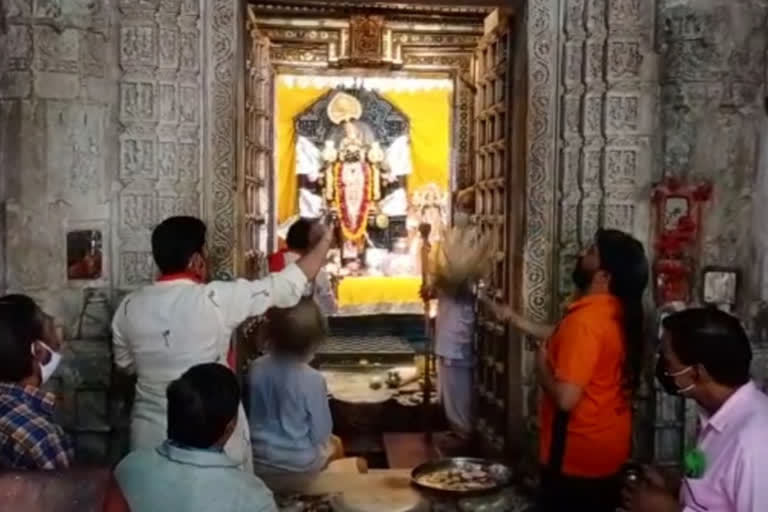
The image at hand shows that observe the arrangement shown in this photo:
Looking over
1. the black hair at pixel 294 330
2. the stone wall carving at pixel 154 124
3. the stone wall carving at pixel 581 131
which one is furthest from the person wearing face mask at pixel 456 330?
the stone wall carving at pixel 154 124

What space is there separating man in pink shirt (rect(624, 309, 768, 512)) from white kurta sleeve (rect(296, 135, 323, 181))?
952 centimetres

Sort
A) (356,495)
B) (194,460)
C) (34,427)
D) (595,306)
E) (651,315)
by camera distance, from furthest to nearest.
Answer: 1. (651,315)
2. (356,495)
3. (595,306)
4. (34,427)
5. (194,460)

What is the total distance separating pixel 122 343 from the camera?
3.80m

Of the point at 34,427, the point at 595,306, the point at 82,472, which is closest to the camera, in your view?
the point at 82,472

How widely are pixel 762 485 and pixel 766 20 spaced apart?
3.43m

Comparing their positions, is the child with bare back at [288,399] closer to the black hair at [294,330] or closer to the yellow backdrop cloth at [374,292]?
the black hair at [294,330]

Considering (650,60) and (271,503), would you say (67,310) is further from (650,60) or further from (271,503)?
(650,60)

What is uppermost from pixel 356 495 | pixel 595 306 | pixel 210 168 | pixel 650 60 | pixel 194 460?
pixel 650 60

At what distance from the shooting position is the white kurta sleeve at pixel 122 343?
3.74 m

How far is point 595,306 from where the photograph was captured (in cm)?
359

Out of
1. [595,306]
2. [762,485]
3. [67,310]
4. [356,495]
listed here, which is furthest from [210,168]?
[762,485]

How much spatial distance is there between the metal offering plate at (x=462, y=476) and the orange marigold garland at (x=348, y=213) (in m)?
7.00

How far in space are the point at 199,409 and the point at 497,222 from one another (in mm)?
3690

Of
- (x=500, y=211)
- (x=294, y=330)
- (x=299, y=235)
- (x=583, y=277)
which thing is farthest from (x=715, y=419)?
(x=500, y=211)
